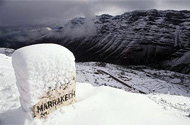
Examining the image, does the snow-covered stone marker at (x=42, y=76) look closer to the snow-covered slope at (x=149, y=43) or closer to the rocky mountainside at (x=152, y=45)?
the rocky mountainside at (x=152, y=45)

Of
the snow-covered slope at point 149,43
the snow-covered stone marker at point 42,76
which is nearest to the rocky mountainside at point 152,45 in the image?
the snow-covered slope at point 149,43

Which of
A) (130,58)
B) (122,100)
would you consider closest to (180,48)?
(130,58)

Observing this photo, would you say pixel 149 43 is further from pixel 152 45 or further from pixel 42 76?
pixel 42 76

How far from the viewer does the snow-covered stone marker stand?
14.3ft

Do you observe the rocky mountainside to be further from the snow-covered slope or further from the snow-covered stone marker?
the snow-covered stone marker

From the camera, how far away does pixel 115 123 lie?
5.00m

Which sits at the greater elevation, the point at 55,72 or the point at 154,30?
the point at 154,30

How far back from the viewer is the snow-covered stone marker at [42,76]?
4.36 m

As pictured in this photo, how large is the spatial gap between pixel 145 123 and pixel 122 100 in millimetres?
1639

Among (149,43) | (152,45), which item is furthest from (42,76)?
(149,43)

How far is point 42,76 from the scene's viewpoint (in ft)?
15.0

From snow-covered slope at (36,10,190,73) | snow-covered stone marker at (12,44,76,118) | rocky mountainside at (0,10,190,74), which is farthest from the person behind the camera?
snow-covered slope at (36,10,190,73)

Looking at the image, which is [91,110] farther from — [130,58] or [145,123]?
[130,58]

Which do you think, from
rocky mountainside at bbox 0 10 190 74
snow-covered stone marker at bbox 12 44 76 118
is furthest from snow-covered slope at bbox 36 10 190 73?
snow-covered stone marker at bbox 12 44 76 118
